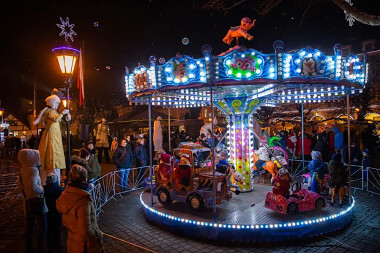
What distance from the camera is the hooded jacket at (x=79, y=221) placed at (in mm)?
3498

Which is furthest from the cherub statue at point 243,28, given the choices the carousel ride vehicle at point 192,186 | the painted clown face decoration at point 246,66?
the carousel ride vehicle at point 192,186

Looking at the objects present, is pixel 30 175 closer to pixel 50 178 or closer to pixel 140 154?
pixel 50 178

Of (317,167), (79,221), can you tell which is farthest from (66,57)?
(317,167)

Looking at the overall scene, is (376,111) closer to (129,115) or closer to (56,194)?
(129,115)

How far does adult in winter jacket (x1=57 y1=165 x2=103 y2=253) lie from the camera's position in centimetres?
350

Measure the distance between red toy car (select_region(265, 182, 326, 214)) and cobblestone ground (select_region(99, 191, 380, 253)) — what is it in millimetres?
707

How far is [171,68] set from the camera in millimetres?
6168

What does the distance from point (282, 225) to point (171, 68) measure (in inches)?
158

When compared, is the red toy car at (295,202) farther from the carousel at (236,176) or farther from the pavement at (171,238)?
the pavement at (171,238)

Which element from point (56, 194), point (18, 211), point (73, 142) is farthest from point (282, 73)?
point (73, 142)

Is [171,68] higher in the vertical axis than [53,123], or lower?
higher

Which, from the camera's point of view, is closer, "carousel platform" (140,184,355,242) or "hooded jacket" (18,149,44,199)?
"hooded jacket" (18,149,44,199)

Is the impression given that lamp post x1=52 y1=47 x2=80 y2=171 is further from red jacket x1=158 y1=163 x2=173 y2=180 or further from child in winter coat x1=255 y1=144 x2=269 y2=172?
child in winter coat x1=255 y1=144 x2=269 y2=172

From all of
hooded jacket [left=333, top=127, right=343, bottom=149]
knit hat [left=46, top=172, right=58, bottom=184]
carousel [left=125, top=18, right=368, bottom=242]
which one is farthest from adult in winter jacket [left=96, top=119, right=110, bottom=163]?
hooded jacket [left=333, top=127, right=343, bottom=149]
